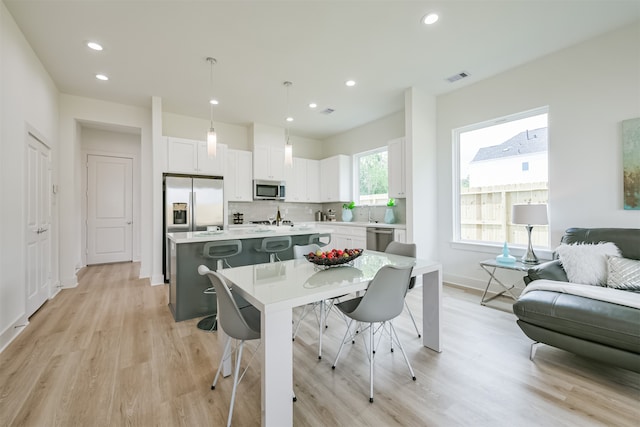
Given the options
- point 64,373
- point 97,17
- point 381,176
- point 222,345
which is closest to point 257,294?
point 222,345

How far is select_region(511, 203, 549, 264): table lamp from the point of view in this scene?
9.82 feet

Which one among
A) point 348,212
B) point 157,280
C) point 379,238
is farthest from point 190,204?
point 379,238

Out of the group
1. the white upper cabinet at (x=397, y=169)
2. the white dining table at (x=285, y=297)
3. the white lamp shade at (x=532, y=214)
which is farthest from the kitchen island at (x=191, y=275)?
the white lamp shade at (x=532, y=214)

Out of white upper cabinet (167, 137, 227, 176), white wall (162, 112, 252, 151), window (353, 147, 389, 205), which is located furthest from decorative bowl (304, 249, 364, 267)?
white wall (162, 112, 252, 151)

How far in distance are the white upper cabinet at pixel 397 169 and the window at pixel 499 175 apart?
30.6 inches

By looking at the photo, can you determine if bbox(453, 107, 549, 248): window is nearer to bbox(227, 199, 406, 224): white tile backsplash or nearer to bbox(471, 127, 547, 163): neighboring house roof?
bbox(471, 127, 547, 163): neighboring house roof

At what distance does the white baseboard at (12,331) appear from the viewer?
7.76 ft

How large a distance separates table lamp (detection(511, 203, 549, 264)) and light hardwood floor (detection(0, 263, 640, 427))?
34.6 inches

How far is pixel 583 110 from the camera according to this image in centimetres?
302

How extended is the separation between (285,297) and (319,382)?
89 centimetres

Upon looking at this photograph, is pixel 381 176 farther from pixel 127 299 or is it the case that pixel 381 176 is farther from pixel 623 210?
pixel 127 299

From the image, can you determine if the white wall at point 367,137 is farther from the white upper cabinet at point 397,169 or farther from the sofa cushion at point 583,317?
the sofa cushion at point 583,317

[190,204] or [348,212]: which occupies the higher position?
[190,204]

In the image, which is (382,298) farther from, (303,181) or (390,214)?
(303,181)
